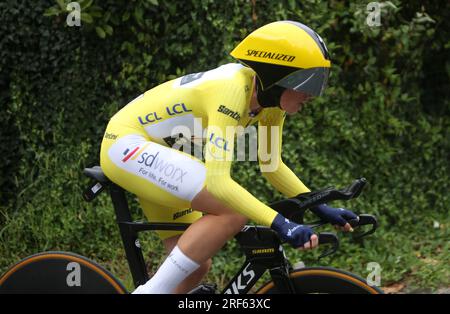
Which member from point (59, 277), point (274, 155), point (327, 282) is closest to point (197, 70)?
point (274, 155)

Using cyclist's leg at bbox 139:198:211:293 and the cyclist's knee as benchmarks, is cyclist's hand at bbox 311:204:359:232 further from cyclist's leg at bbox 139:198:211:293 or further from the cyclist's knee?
cyclist's leg at bbox 139:198:211:293

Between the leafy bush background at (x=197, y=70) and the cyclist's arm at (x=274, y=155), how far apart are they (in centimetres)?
201

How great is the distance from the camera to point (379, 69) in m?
6.62

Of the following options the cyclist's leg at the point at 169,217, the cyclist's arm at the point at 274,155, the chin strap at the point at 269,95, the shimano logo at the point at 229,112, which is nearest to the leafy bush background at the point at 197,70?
the cyclist's leg at the point at 169,217

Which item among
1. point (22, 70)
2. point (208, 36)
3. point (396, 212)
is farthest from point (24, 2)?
point (396, 212)

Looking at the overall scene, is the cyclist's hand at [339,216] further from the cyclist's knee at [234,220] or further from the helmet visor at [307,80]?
the helmet visor at [307,80]

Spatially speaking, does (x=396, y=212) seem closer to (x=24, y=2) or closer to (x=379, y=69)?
(x=379, y=69)

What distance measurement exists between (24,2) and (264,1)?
2.15 metres

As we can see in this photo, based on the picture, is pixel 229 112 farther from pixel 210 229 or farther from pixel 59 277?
pixel 59 277

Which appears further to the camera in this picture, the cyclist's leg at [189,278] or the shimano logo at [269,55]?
the cyclist's leg at [189,278]

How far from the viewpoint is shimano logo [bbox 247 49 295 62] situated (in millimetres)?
3201

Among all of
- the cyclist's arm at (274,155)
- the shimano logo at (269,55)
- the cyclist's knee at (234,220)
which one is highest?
the shimano logo at (269,55)

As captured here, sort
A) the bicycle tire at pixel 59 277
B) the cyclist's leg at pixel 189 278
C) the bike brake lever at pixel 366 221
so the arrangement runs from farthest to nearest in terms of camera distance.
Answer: the bicycle tire at pixel 59 277
the cyclist's leg at pixel 189 278
the bike brake lever at pixel 366 221

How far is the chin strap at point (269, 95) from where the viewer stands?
3.30m
